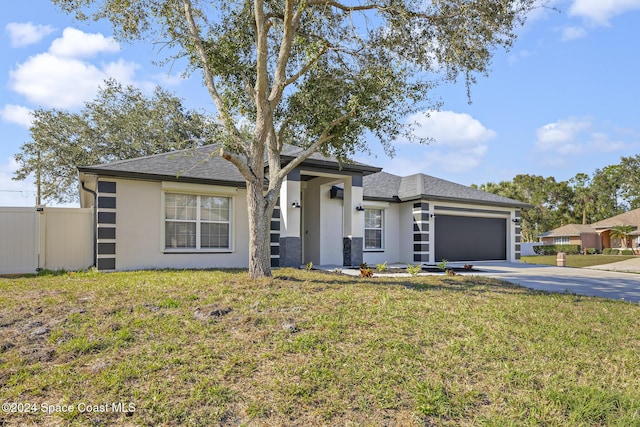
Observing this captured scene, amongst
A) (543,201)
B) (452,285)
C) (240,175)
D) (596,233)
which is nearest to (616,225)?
(596,233)

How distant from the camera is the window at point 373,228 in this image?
16.4 meters

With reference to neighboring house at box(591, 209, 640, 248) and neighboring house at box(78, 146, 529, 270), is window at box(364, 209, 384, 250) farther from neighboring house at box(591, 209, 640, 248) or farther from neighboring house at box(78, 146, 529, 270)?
neighboring house at box(591, 209, 640, 248)

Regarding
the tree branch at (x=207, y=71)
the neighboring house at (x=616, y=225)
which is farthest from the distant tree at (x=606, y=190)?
the tree branch at (x=207, y=71)

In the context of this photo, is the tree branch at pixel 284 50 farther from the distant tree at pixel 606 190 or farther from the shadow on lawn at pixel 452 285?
the distant tree at pixel 606 190

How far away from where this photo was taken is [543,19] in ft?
26.0

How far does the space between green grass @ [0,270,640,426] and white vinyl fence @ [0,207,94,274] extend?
5.44 meters

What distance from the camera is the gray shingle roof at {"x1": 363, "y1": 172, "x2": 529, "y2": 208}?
16.5m

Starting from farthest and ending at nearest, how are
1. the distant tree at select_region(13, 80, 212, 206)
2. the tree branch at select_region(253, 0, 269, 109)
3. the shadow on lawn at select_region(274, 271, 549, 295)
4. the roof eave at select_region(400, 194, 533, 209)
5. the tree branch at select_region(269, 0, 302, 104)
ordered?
1. the distant tree at select_region(13, 80, 212, 206)
2. the roof eave at select_region(400, 194, 533, 209)
3. the shadow on lawn at select_region(274, 271, 549, 295)
4. the tree branch at select_region(269, 0, 302, 104)
5. the tree branch at select_region(253, 0, 269, 109)

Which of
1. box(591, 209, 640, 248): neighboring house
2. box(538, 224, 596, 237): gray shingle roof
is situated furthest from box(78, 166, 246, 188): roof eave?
box(538, 224, 596, 237): gray shingle roof

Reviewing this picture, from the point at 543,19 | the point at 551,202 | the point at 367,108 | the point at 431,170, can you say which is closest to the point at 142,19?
the point at 367,108

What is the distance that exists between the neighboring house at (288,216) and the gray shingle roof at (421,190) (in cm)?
7

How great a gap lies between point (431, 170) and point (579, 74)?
998 centimetres

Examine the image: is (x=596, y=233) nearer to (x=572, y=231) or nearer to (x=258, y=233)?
(x=572, y=231)

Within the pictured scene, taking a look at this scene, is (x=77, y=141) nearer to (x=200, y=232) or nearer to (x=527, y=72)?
(x=200, y=232)
